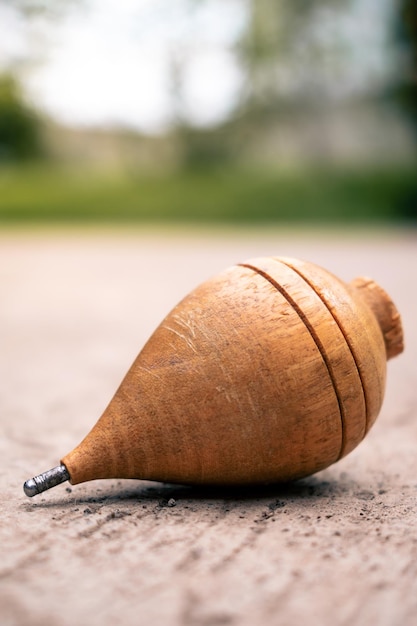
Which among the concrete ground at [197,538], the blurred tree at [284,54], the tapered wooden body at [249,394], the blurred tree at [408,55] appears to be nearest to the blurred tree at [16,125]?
the blurred tree at [284,54]

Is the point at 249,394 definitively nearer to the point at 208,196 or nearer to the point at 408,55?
the point at 208,196

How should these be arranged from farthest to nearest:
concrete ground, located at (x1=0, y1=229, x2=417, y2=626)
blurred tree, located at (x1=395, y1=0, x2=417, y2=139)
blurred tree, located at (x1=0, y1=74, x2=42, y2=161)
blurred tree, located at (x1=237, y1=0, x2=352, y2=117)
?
blurred tree, located at (x1=237, y1=0, x2=352, y2=117)
blurred tree, located at (x1=395, y1=0, x2=417, y2=139)
blurred tree, located at (x1=0, y1=74, x2=42, y2=161)
concrete ground, located at (x1=0, y1=229, x2=417, y2=626)

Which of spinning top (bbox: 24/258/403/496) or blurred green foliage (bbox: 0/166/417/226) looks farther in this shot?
blurred green foliage (bbox: 0/166/417/226)

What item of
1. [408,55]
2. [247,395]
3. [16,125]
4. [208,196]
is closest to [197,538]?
[247,395]

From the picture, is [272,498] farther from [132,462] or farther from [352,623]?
[352,623]

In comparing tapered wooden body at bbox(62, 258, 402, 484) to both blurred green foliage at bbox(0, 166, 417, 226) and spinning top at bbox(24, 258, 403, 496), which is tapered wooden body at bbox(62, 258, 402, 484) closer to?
spinning top at bbox(24, 258, 403, 496)

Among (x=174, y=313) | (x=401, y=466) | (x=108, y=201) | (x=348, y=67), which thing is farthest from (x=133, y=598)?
(x=348, y=67)

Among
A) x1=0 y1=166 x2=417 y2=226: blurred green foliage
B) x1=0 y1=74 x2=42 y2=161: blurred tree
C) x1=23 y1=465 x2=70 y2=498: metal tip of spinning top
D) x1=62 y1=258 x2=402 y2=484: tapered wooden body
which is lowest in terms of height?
x1=23 y1=465 x2=70 y2=498: metal tip of spinning top

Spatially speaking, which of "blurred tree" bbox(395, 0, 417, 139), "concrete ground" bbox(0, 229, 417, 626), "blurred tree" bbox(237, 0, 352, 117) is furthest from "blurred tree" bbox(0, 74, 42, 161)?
"concrete ground" bbox(0, 229, 417, 626)
